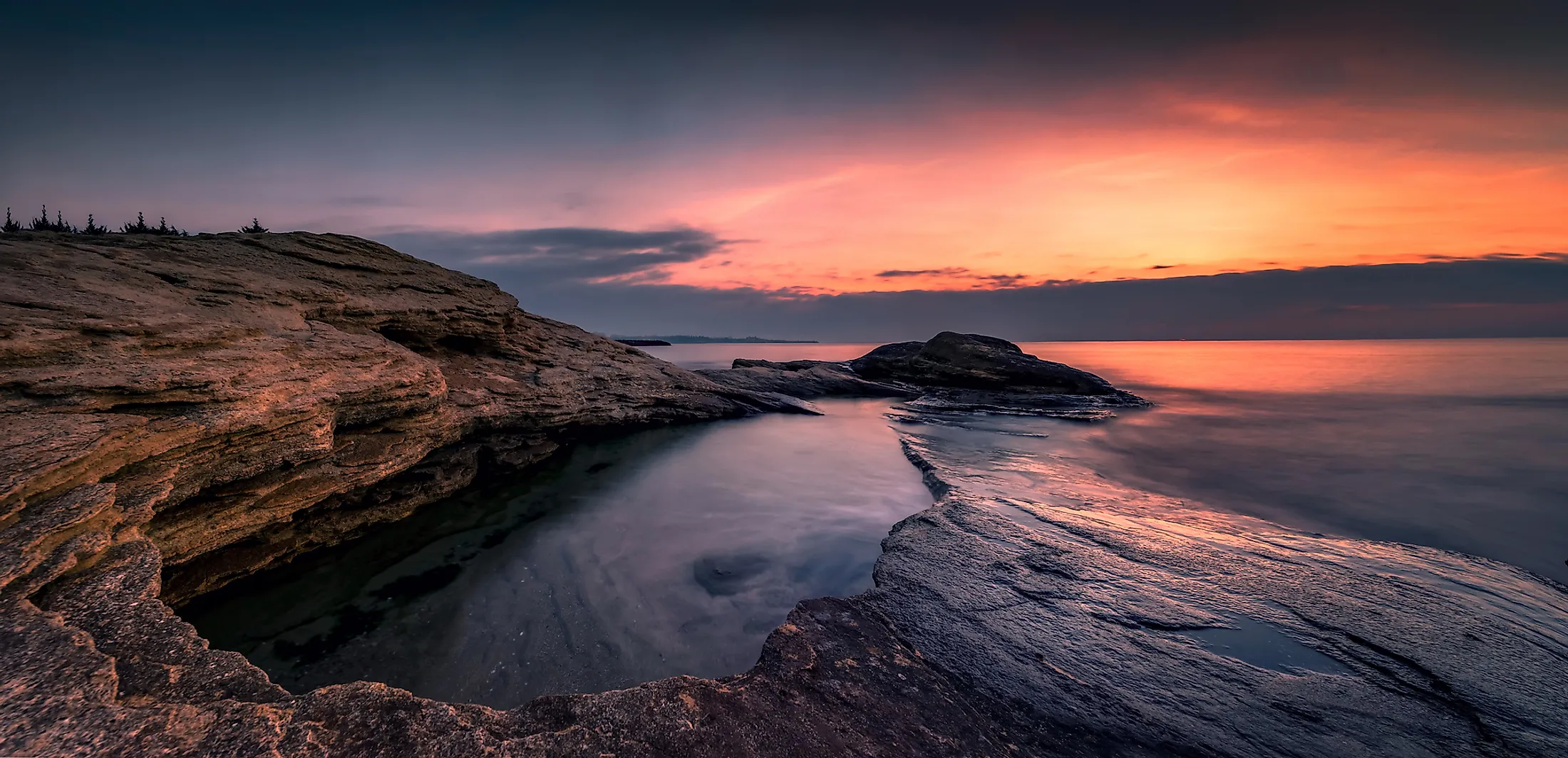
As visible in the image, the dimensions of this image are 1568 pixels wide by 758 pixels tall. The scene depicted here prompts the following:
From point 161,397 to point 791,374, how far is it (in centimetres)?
2296

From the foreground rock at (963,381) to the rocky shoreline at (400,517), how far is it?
14.2 meters

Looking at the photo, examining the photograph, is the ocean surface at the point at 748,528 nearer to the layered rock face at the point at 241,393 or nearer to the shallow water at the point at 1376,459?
the shallow water at the point at 1376,459

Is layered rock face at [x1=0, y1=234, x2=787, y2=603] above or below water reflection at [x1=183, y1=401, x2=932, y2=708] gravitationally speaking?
above

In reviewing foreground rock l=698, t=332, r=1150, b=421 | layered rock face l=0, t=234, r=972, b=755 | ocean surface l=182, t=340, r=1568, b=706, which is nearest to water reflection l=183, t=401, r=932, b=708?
ocean surface l=182, t=340, r=1568, b=706

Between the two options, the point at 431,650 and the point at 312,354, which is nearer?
the point at 431,650

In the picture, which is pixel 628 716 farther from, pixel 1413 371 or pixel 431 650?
pixel 1413 371

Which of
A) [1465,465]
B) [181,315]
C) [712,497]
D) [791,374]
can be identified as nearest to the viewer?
[181,315]

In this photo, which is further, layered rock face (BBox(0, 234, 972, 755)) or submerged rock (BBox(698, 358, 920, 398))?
submerged rock (BBox(698, 358, 920, 398))

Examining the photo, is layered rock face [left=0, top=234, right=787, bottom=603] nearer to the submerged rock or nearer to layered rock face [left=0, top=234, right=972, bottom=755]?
layered rock face [left=0, top=234, right=972, bottom=755]

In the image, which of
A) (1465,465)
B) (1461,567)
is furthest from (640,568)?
(1465,465)

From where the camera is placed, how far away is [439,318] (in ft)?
33.9

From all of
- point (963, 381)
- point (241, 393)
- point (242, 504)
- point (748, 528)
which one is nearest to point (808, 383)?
point (963, 381)

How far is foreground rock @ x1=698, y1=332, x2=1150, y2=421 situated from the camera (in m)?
22.5

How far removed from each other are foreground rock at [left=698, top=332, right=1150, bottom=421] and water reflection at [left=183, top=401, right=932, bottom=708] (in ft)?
39.4
